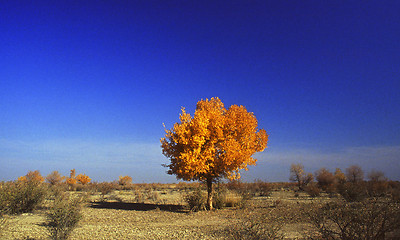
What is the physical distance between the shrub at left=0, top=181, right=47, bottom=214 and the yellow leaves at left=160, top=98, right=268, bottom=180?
28.7 ft

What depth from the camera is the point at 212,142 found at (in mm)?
17234

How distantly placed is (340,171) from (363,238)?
157 ft

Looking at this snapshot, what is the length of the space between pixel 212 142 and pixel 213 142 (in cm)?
10

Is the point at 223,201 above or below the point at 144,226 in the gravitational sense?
above

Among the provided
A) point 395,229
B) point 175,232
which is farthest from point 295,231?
point 395,229

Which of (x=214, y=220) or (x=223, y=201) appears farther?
(x=223, y=201)

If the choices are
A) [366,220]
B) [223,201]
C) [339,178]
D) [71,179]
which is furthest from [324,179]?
[71,179]

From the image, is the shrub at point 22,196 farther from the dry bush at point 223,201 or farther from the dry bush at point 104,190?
the dry bush at point 223,201

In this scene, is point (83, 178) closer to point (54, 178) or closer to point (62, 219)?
point (54, 178)

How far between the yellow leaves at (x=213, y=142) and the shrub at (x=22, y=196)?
8.76 meters

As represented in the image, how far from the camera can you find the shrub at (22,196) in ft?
51.4

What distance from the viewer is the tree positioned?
16594mm

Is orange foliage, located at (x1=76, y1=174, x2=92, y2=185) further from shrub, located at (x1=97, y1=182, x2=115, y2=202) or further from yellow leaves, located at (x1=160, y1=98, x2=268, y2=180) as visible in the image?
yellow leaves, located at (x1=160, y1=98, x2=268, y2=180)

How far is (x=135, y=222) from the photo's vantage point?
45.1 feet
